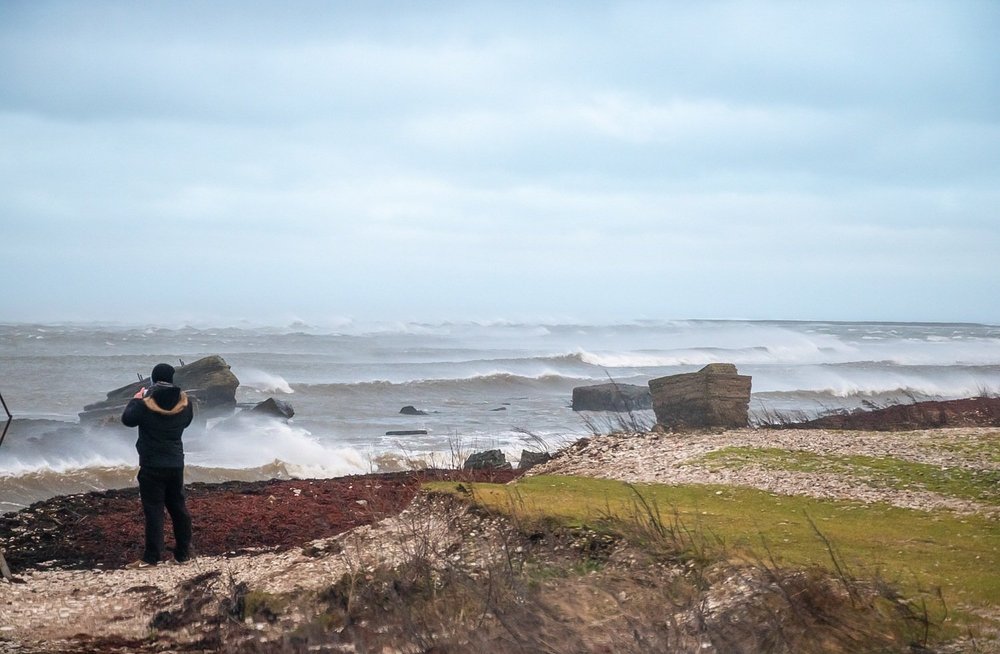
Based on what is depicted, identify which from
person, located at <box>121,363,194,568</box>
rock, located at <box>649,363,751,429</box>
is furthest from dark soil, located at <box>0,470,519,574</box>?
rock, located at <box>649,363,751,429</box>

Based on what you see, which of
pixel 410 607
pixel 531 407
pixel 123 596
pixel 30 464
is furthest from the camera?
pixel 531 407

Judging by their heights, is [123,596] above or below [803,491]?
below

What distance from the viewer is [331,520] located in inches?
484

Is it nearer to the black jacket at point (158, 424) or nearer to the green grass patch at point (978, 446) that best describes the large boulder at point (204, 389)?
the black jacket at point (158, 424)

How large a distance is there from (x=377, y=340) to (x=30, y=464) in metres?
58.0

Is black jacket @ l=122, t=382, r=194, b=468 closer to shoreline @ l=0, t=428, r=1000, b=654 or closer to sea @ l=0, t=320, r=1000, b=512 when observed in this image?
shoreline @ l=0, t=428, r=1000, b=654

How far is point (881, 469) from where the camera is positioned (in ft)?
40.9

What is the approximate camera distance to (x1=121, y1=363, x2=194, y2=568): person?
10.9 m

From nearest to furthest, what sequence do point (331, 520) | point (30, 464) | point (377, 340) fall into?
point (331, 520) < point (30, 464) < point (377, 340)

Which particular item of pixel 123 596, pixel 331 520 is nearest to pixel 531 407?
pixel 331 520

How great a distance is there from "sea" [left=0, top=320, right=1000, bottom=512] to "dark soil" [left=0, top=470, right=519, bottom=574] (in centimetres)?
246

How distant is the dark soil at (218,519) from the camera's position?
37.4 ft

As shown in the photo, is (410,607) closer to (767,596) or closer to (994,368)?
(767,596)

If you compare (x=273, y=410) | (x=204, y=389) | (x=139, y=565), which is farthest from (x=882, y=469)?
(x=204, y=389)
